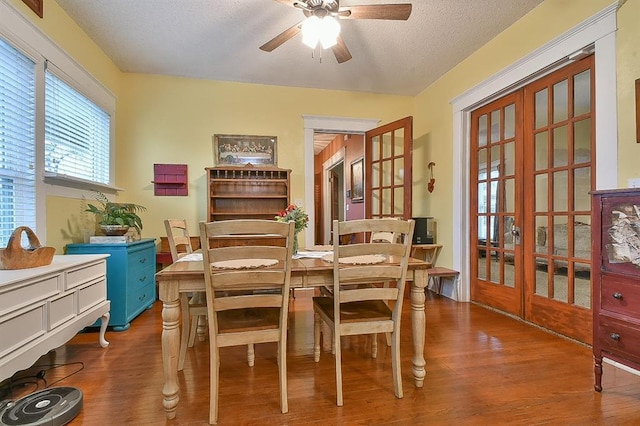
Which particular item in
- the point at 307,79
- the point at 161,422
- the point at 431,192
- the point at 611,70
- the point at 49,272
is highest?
the point at 307,79

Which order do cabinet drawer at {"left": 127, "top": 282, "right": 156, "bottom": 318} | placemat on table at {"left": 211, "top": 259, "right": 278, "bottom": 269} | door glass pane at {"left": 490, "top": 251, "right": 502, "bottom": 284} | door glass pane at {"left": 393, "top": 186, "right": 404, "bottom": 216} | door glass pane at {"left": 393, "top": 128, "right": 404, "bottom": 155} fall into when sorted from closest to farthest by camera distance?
placemat on table at {"left": 211, "top": 259, "right": 278, "bottom": 269}
cabinet drawer at {"left": 127, "top": 282, "right": 156, "bottom": 318}
door glass pane at {"left": 490, "top": 251, "right": 502, "bottom": 284}
door glass pane at {"left": 393, "top": 186, "right": 404, "bottom": 216}
door glass pane at {"left": 393, "top": 128, "right": 404, "bottom": 155}

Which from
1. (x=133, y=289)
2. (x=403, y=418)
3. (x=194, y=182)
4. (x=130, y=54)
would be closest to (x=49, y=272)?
(x=133, y=289)

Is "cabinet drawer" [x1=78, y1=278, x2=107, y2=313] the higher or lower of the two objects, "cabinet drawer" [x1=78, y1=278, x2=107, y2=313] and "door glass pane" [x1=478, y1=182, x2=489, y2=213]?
the lower

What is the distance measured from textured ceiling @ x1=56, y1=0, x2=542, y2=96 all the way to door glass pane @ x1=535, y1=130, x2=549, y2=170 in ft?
3.54

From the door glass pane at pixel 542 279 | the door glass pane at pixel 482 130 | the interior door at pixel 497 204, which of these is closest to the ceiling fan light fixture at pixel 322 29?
the interior door at pixel 497 204

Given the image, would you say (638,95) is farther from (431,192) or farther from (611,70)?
(431,192)

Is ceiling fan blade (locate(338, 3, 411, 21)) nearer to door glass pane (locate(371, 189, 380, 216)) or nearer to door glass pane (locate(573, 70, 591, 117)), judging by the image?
door glass pane (locate(573, 70, 591, 117))

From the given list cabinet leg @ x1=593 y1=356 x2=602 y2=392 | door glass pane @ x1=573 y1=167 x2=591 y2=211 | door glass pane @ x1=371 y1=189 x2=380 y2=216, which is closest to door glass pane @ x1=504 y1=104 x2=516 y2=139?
door glass pane @ x1=573 y1=167 x2=591 y2=211

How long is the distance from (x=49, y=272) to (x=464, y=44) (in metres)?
3.91

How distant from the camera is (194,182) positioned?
13.1 ft

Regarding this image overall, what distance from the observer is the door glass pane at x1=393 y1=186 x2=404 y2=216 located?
4078mm

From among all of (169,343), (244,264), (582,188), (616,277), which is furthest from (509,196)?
(169,343)

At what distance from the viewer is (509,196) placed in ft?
10.1

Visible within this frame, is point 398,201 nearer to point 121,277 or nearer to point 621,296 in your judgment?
point 621,296
